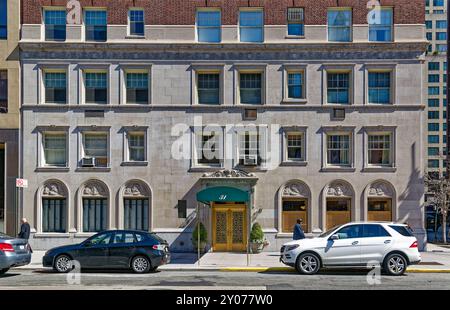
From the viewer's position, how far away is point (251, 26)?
26766mm

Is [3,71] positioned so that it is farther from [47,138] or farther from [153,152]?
[153,152]

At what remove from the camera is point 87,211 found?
87.1ft

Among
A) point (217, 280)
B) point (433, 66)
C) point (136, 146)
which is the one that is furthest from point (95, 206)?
point (433, 66)

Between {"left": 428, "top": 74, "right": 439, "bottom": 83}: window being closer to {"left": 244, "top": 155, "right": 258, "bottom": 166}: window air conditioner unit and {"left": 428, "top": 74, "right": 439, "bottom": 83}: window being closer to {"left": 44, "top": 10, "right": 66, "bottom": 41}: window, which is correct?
{"left": 244, "top": 155, "right": 258, "bottom": 166}: window air conditioner unit

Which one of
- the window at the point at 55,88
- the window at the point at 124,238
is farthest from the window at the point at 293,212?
the window at the point at 55,88

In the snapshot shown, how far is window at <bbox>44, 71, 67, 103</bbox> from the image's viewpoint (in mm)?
26844

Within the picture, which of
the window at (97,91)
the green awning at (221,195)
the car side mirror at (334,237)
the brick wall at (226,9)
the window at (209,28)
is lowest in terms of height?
the car side mirror at (334,237)

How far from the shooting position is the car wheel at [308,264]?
17891mm

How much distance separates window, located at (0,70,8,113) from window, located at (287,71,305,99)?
45.1 feet

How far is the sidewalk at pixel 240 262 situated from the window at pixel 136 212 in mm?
2531

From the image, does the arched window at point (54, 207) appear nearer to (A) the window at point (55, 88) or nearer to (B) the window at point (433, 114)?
(A) the window at point (55, 88)

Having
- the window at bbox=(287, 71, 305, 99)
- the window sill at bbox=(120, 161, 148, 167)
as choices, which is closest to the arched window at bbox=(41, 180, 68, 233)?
the window sill at bbox=(120, 161, 148, 167)

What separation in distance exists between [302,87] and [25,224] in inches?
552
